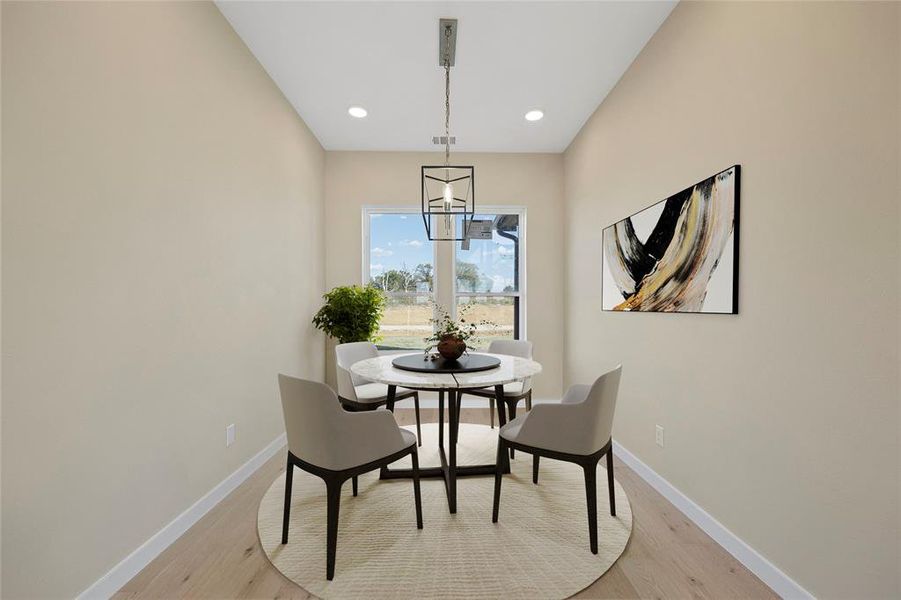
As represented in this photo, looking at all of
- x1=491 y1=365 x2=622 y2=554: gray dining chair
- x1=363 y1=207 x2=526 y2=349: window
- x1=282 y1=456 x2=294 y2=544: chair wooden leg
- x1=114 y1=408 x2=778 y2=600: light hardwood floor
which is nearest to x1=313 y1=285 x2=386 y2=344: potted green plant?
x1=363 y1=207 x2=526 y2=349: window

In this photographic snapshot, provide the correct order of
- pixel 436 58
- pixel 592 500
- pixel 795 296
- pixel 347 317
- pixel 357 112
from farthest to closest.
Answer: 1. pixel 347 317
2. pixel 357 112
3. pixel 436 58
4. pixel 592 500
5. pixel 795 296

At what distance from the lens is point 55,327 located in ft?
4.32

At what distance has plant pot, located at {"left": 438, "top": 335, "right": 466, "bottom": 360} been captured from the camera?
2.38 metres

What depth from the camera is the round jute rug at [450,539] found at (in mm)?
1572

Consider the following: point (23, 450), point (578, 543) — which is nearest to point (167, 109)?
point (23, 450)

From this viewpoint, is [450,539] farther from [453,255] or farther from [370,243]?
[370,243]

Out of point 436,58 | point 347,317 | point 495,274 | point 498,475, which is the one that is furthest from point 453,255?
point 498,475

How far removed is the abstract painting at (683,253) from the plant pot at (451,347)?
4.14 ft

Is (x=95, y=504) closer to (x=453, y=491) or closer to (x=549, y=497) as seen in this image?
(x=453, y=491)

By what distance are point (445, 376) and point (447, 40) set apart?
210 centimetres

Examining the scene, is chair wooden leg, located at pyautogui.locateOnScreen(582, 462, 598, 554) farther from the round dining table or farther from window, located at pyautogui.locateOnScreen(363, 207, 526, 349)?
window, located at pyautogui.locateOnScreen(363, 207, 526, 349)

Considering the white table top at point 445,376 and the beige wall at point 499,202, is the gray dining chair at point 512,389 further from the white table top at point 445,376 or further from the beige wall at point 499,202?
the beige wall at point 499,202

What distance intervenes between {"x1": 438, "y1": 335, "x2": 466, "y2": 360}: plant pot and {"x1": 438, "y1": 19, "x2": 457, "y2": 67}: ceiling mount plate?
188 centimetres

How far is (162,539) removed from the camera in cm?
178
